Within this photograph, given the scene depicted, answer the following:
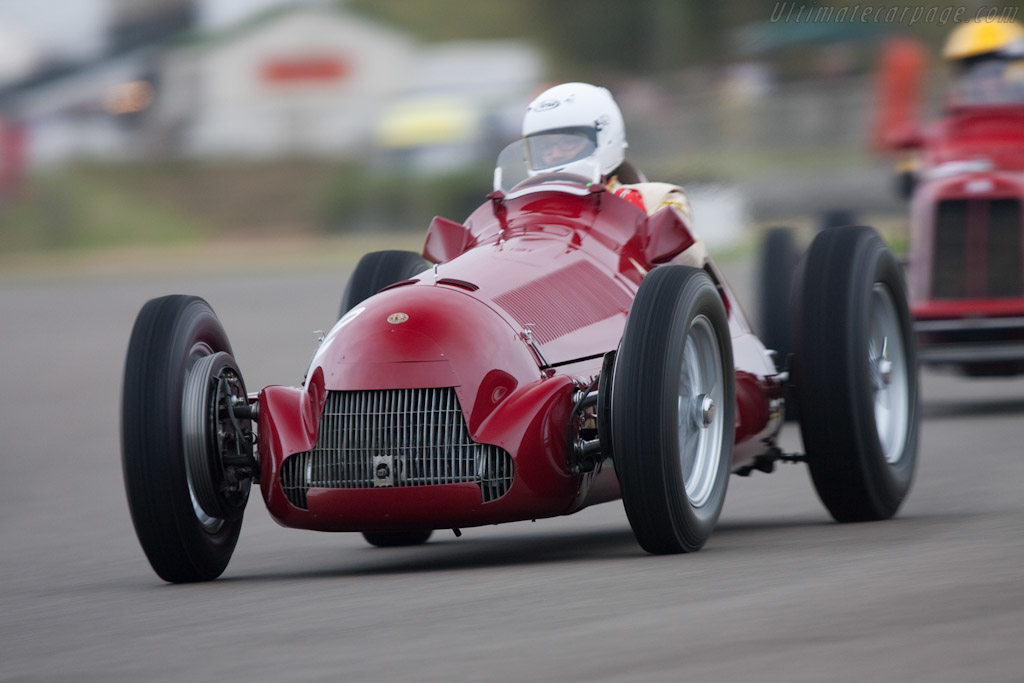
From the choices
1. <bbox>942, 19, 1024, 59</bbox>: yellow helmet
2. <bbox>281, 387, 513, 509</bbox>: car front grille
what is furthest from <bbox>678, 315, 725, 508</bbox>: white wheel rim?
<bbox>942, 19, 1024, 59</bbox>: yellow helmet

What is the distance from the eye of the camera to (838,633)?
4723mm

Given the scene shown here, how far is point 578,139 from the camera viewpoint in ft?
26.1

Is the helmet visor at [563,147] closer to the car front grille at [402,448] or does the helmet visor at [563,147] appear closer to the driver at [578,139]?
the driver at [578,139]

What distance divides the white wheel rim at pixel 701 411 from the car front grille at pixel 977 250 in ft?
19.0

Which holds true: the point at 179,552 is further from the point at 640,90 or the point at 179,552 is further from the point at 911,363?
the point at 640,90

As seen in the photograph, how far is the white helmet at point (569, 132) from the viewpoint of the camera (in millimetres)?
7934

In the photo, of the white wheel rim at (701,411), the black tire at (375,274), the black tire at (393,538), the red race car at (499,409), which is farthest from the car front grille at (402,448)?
the black tire at (393,538)

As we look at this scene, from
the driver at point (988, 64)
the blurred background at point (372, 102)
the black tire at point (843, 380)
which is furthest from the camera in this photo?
the blurred background at point (372, 102)

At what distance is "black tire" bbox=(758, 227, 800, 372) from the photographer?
37.8ft

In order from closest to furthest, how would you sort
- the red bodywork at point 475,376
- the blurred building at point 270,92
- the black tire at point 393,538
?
the red bodywork at point 475,376
the black tire at point 393,538
the blurred building at point 270,92

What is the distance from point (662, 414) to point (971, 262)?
679 cm

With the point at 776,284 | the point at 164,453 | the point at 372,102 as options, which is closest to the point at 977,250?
the point at 776,284

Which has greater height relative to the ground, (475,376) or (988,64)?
(988,64)

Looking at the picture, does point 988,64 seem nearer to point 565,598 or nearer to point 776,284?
point 776,284
